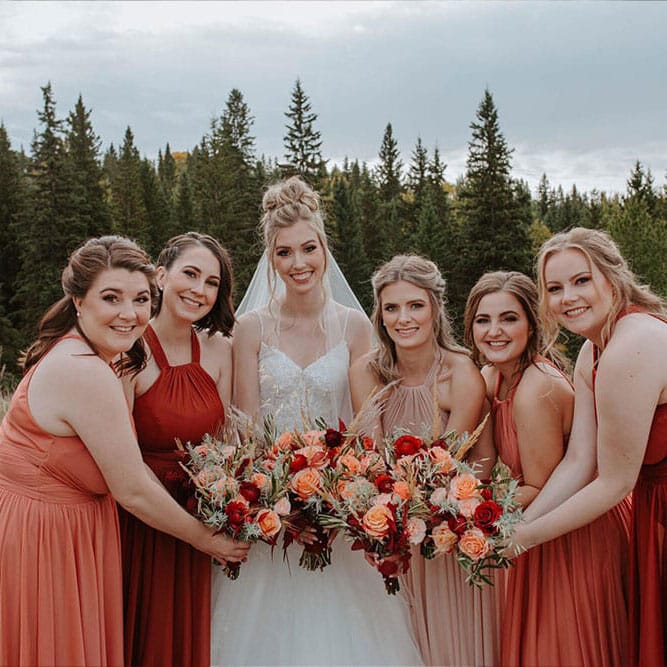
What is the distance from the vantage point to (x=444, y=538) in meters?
3.72

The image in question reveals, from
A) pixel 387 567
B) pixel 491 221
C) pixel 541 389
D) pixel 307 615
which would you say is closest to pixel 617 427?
pixel 541 389

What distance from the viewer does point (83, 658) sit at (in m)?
3.56

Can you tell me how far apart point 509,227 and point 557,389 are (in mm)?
56564

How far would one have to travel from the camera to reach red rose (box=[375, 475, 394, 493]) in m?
3.84

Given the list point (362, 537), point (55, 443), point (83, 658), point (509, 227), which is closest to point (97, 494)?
point (55, 443)

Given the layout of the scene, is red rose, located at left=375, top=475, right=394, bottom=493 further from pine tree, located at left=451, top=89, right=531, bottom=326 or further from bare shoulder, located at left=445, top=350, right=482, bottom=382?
pine tree, located at left=451, top=89, right=531, bottom=326

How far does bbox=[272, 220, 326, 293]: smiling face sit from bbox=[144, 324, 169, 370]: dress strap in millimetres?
1103

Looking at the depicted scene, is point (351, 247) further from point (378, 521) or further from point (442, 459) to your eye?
point (378, 521)

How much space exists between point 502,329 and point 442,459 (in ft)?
3.60

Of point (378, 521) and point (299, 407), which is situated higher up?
point (299, 407)

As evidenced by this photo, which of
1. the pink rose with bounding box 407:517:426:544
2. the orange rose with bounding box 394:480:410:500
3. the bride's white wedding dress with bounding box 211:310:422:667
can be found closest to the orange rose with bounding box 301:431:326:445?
the bride's white wedding dress with bounding box 211:310:422:667

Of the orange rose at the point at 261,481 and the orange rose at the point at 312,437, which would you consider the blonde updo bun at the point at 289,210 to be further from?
the orange rose at the point at 261,481

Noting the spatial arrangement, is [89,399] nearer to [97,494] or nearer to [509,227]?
[97,494]

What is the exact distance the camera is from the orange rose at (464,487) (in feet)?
12.3
